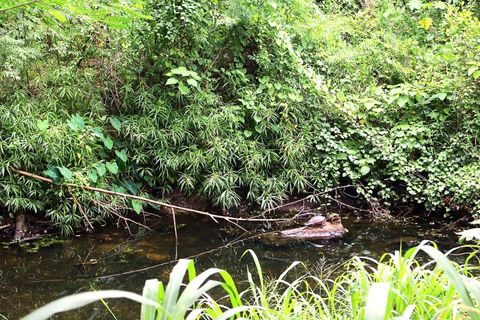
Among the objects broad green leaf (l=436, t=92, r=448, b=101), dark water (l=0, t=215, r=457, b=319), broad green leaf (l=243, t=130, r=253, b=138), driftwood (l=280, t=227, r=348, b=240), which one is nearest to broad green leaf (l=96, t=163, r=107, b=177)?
dark water (l=0, t=215, r=457, b=319)

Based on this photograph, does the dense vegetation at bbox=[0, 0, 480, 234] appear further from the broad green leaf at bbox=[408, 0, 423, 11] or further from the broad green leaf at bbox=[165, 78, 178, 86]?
the broad green leaf at bbox=[408, 0, 423, 11]

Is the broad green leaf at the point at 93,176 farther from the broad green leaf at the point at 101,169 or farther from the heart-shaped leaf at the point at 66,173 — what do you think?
the heart-shaped leaf at the point at 66,173

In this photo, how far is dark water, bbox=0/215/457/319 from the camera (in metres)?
3.65

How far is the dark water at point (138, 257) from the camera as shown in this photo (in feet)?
12.0

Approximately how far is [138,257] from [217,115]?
224cm

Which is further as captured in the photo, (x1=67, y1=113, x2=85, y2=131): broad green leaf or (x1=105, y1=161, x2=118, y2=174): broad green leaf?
(x1=105, y1=161, x2=118, y2=174): broad green leaf

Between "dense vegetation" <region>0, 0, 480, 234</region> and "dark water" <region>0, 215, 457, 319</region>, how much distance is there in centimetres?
42

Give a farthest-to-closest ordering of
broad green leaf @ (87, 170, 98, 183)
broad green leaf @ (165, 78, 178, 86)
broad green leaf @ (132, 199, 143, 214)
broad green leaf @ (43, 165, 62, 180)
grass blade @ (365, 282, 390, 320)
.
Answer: broad green leaf @ (165, 78, 178, 86) → broad green leaf @ (132, 199, 143, 214) → broad green leaf @ (87, 170, 98, 183) → broad green leaf @ (43, 165, 62, 180) → grass blade @ (365, 282, 390, 320)

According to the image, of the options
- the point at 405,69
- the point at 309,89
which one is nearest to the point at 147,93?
the point at 309,89

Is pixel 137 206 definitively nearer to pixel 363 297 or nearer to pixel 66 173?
pixel 66 173

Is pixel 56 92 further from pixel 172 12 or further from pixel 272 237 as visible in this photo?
pixel 272 237

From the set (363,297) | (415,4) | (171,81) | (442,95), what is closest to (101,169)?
(171,81)

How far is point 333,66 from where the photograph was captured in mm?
6945

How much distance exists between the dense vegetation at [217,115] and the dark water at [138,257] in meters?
0.42
